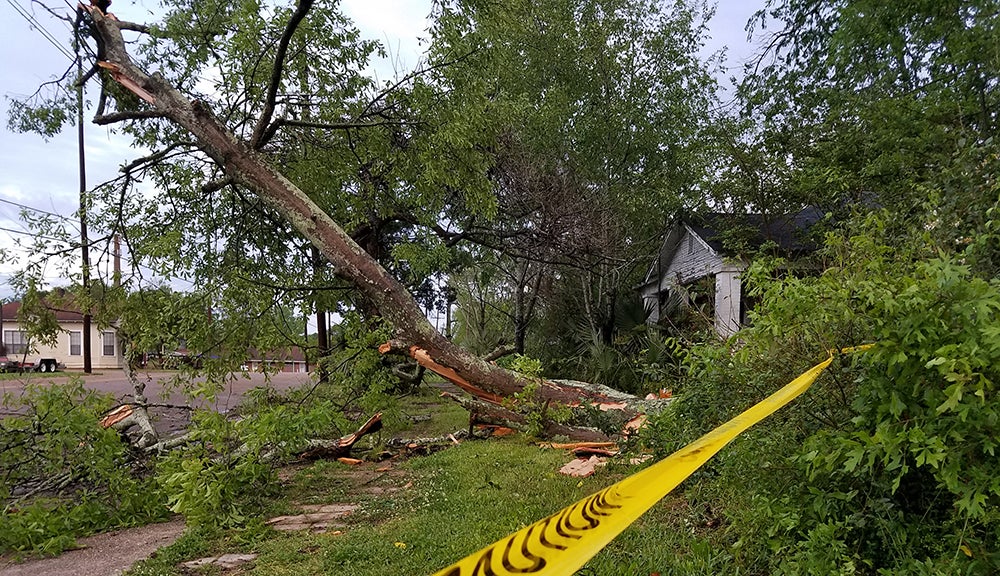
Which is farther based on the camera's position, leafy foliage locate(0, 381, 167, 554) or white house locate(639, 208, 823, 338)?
white house locate(639, 208, 823, 338)

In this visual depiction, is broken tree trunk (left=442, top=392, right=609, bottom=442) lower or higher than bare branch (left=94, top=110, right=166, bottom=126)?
lower

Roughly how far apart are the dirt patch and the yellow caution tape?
307 centimetres

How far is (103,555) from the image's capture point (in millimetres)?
3604

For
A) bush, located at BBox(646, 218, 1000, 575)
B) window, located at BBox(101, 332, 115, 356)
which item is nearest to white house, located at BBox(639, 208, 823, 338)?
bush, located at BBox(646, 218, 1000, 575)

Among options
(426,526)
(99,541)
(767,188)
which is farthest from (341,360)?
(767,188)

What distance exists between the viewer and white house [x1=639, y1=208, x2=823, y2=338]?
9742 mm

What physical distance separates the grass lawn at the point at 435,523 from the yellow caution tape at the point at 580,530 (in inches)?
41.6

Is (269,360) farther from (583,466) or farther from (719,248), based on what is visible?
(719,248)

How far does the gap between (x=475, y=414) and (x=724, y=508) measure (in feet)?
12.4

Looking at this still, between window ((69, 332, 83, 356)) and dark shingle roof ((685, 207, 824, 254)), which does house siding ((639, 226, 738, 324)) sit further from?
window ((69, 332, 83, 356))

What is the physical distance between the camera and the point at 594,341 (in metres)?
10.6

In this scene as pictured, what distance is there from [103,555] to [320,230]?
318cm

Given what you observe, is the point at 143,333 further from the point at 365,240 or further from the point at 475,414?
the point at 365,240

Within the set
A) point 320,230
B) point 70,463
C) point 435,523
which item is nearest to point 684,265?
point 320,230
